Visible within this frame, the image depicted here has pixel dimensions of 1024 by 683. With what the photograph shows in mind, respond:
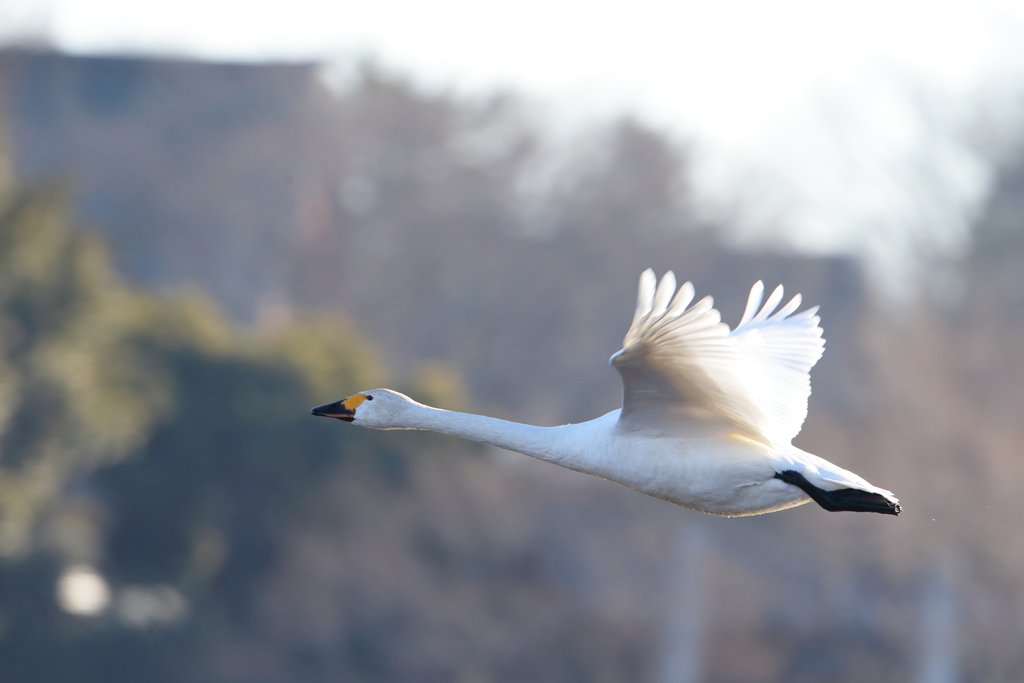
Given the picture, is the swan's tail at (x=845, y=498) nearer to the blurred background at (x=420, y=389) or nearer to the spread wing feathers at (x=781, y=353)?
the spread wing feathers at (x=781, y=353)

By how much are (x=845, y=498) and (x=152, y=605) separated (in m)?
23.5

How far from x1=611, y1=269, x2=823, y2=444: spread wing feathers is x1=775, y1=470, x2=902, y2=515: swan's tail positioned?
1.33ft

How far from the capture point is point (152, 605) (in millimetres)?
27312

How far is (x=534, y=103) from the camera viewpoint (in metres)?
39.9

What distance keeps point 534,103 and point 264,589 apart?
17984 millimetres

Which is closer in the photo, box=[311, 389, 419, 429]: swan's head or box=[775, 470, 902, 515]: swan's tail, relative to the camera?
box=[775, 470, 902, 515]: swan's tail

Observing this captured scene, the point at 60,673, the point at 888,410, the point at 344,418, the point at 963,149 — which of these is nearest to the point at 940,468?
the point at 888,410

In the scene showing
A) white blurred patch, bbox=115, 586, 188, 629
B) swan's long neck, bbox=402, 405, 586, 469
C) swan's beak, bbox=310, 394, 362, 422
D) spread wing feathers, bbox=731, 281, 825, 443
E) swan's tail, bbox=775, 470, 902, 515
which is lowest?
swan's tail, bbox=775, 470, 902, 515

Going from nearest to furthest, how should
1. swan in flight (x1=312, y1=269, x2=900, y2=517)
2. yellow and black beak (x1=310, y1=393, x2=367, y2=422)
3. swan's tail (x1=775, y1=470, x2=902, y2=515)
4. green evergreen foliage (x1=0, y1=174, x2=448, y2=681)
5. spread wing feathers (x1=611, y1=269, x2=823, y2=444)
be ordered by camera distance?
1. spread wing feathers (x1=611, y1=269, x2=823, y2=444)
2. swan in flight (x1=312, y1=269, x2=900, y2=517)
3. swan's tail (x1=775, y1=470, x2=902, y2=515)
4. yellow and black beak (x1=310, y1=393, x2=367, y2=422)
5. green evergreen foliage (x1=0, y1=174, x2=448, y2=681)

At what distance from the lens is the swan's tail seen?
20.3 feet

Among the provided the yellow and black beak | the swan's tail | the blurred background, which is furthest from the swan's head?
the blurred background

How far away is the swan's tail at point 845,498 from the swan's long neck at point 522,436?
3.48 ft

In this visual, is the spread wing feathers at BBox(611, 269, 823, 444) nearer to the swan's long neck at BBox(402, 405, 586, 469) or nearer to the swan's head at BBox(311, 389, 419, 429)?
the swan's long neck at BBox(402, 405, 586, 469)

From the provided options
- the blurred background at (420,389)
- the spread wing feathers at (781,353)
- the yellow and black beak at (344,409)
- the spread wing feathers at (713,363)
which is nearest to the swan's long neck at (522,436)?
the spread wing feathers at (713,363)
